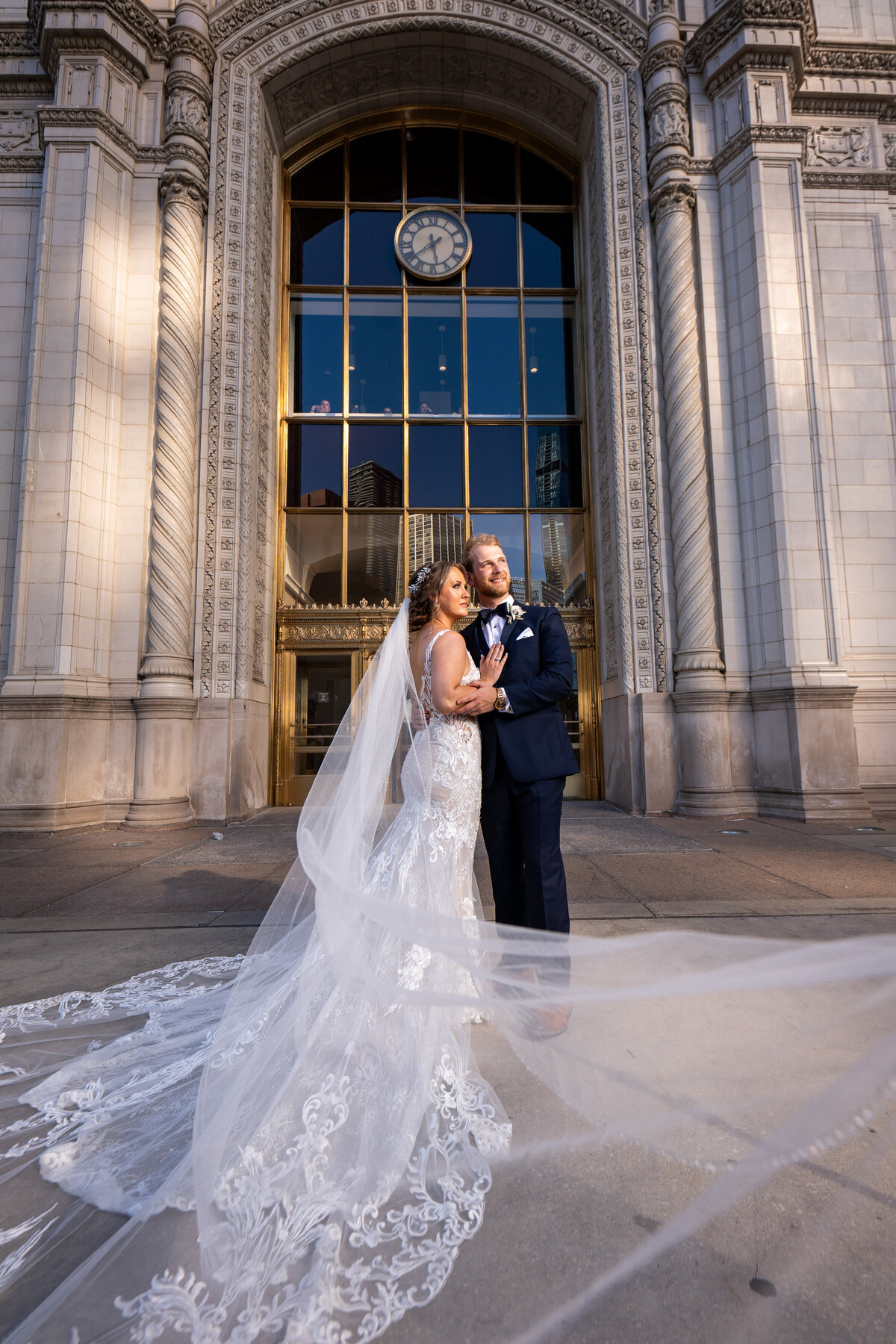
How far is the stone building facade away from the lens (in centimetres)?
853

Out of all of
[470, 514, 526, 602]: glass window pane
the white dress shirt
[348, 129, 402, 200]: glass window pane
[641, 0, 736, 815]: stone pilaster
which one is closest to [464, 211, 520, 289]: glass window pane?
[348, 129, 402, 200]: glass window pane

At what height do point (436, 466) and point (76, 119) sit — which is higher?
point (76, 119)

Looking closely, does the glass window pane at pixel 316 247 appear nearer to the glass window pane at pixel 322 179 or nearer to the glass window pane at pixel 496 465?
the glass window pane at pixel 322 179

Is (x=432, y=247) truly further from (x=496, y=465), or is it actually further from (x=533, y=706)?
(x=533, y=706)

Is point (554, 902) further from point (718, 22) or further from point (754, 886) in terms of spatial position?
point (718, 22)

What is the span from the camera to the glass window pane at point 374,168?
11.9m

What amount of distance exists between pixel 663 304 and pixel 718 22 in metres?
3.96

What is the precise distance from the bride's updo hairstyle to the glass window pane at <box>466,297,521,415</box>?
31.1 ft

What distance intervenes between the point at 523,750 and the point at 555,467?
9.54 m

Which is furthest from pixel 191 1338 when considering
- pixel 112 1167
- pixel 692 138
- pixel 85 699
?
pixel 692 138

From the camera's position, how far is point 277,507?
10984mm

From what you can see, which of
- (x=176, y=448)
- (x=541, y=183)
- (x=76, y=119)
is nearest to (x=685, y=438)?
(x=541, y=183)

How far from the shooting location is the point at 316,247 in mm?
11820

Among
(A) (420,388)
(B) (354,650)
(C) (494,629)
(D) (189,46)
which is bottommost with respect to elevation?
(C) (494,629)
